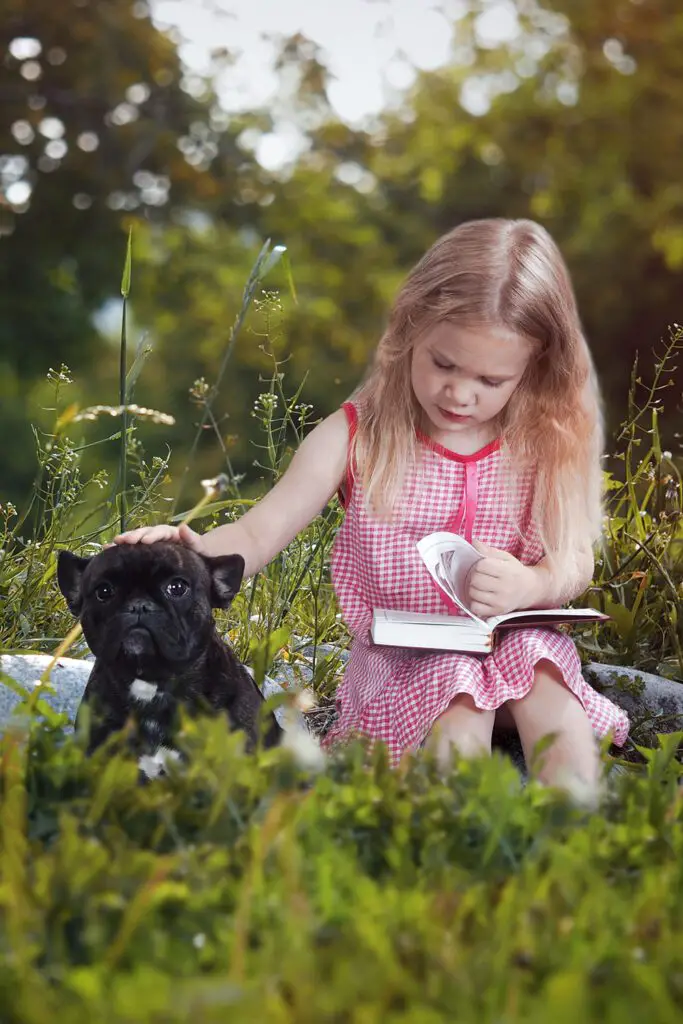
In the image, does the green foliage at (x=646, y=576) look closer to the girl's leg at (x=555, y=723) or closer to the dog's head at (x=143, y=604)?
the girl's leg at (x=555, y=723)

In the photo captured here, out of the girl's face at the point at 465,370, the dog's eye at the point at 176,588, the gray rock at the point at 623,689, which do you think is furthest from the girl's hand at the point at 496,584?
the dog's eye at the point at 176,588

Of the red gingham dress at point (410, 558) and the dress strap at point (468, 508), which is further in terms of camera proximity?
the dress strap at point (468, 508)

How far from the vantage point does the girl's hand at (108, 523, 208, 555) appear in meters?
2.54

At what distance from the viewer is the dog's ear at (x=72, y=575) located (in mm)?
2545

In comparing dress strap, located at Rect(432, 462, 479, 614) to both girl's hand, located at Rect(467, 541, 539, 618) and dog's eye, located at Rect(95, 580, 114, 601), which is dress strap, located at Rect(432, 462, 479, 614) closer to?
girl's hand, located at Rect(467, 541, 539, 618)

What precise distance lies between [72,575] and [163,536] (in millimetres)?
214

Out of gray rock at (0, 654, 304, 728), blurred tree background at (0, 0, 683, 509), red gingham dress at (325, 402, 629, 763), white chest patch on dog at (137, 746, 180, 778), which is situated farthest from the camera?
blurred tree background at (0, 0, 683, 509)

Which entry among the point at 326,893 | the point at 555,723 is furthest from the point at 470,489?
the point at 326,893

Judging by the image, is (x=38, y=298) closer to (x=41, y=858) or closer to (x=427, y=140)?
(x=427, y=140)

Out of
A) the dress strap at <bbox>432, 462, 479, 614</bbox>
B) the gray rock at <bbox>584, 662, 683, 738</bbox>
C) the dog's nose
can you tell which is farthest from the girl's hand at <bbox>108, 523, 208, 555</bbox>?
Answer: the gray rock at <bbox>584, 662, 683, 738</bbox>

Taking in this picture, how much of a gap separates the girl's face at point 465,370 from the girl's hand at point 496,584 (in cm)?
37

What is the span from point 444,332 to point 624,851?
1.64 meters

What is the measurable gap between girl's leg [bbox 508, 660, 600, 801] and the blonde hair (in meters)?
Result: 0.38

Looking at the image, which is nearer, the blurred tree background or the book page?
the book page
